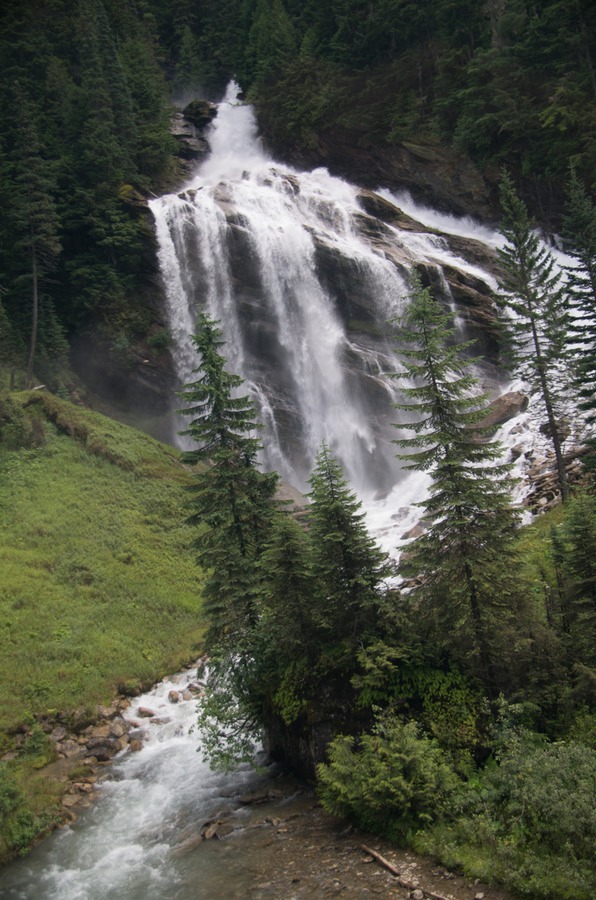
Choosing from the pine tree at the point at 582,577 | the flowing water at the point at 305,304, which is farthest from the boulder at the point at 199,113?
the pine tree at the point at 582,577

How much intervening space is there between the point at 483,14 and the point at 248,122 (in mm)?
26593

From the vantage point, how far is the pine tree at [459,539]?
39.3 ft

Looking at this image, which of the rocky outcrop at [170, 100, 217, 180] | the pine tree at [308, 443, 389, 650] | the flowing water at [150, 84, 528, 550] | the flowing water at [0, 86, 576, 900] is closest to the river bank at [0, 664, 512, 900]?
the pine tree at [308, 443, 389, 650]

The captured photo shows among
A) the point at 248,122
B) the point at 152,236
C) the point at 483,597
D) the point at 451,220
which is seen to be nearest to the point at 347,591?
the point at 483,597

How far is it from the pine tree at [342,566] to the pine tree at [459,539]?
2.99 ft

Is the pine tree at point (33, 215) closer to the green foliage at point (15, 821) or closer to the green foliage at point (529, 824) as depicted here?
the green foliage at point (15, 821)

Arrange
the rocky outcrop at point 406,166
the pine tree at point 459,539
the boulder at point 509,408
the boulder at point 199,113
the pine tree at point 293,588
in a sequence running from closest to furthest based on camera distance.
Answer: the pine tree at point 459,539, the pine tree at point 293,588, the boulder at point 509,408, the rocky outcrop at point 406,166, the boulder at point 199,113

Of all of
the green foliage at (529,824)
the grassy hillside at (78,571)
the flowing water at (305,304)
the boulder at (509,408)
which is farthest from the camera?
the flowing water at (305,304)

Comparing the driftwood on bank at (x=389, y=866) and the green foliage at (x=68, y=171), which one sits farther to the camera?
the green foliage at (x=68, y=171)

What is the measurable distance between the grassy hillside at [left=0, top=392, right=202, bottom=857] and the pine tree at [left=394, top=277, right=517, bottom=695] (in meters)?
10.3

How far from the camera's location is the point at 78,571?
24781 mm

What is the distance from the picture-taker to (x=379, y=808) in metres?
10.2

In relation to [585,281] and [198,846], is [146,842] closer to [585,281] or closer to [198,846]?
[198,846]

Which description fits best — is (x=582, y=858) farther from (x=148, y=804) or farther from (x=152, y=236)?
(x=152, y=236)
